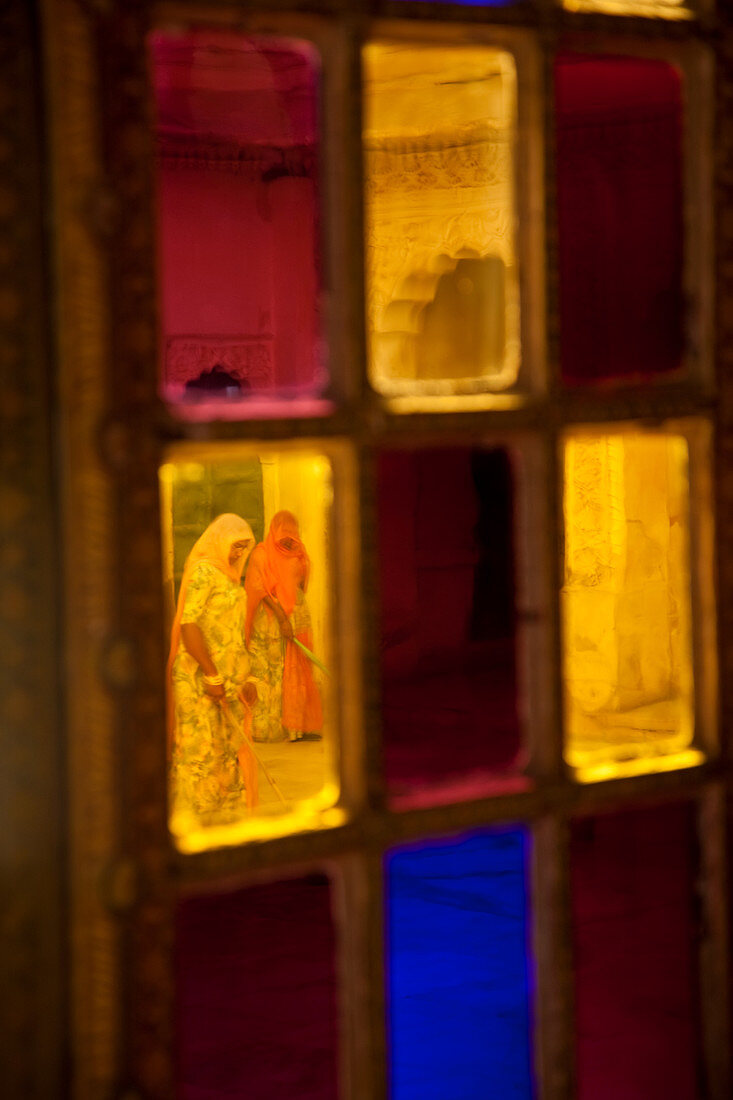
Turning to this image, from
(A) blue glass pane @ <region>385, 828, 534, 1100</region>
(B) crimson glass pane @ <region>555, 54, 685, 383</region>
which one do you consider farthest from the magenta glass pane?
(B) crimson glass pane @ <region>555, 54, 685, 383</region>

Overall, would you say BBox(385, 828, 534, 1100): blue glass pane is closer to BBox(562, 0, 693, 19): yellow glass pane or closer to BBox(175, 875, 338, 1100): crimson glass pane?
BBox(175, 875, 338, 1100): crimson glass pane

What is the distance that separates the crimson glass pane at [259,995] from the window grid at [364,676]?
180 mm

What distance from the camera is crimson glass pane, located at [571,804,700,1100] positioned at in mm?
1421

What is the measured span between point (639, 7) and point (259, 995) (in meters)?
1.78

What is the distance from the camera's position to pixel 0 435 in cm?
103

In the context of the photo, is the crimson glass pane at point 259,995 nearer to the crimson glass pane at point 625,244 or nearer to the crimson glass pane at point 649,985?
the crimson glass pane at point 649,985

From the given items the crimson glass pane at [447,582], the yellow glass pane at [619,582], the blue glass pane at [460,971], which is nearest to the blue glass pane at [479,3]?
the blue glass pane at [460,971]

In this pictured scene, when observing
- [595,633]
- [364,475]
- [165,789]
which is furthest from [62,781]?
[595,633]

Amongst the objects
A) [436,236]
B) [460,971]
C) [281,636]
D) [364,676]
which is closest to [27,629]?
[364,676]

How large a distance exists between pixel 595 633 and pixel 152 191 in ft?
18.5

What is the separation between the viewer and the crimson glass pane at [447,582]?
7434mm

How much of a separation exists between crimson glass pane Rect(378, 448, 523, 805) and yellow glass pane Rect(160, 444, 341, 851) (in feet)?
1.38

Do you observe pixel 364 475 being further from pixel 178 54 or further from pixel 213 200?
pixel 213 200

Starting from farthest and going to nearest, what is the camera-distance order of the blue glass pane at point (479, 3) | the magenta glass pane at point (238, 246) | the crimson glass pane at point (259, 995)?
1. the magenta glass pane at point (238, 246)
2. the crimson glass pane at point (259, 995)
3. the blue glass pane at point (479, 3)
